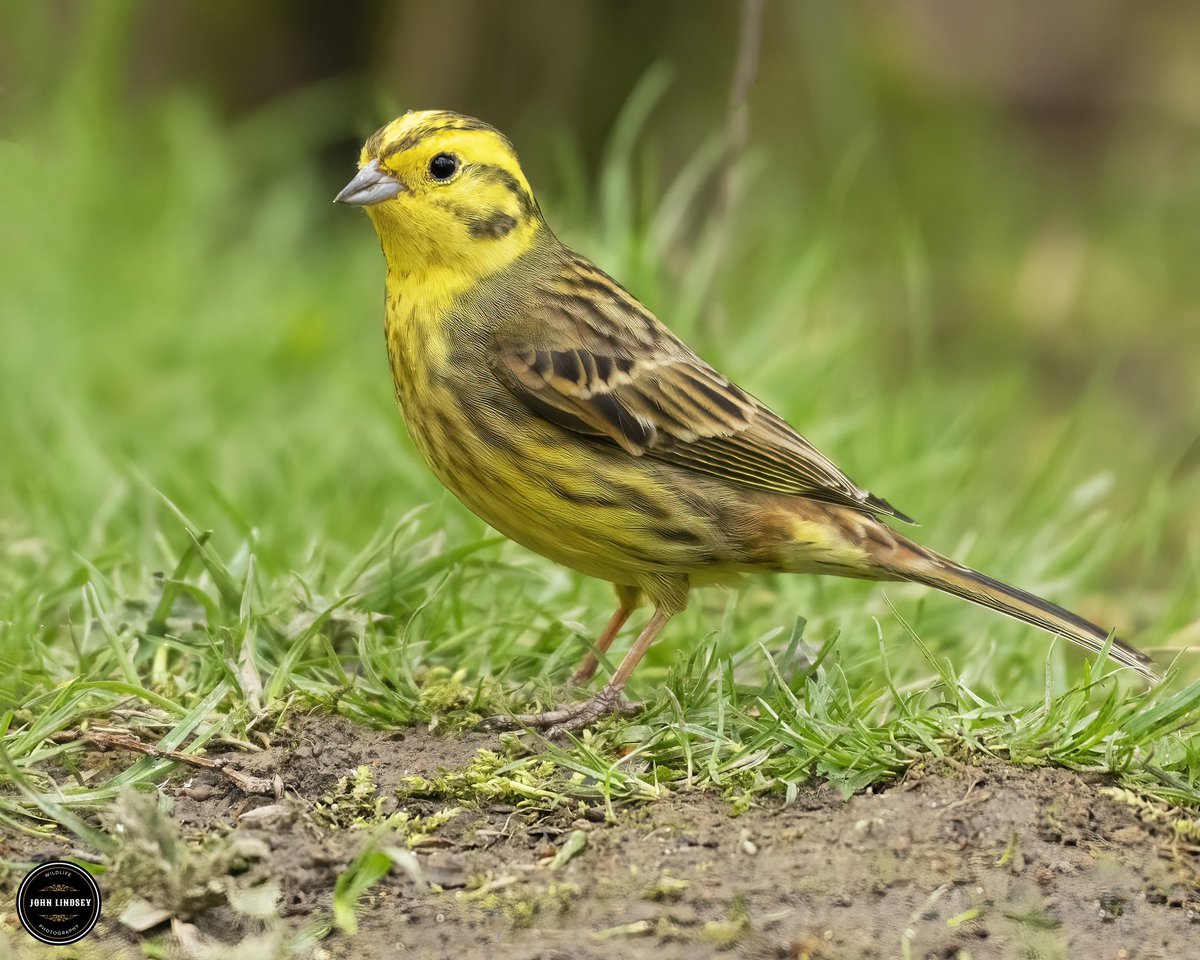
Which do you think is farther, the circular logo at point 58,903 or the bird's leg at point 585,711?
the bird's leg at point 585,711

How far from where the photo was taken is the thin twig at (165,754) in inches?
134

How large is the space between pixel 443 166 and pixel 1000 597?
1843 millimetres

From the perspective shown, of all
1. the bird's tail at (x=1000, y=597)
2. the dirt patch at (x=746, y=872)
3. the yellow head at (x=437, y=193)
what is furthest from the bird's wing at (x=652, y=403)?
the dirt patch at (x=746, y=872)

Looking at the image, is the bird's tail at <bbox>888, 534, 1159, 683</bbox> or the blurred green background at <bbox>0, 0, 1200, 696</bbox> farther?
the blurred green background at <bbox>0, 0, 1200, 696</bbox>

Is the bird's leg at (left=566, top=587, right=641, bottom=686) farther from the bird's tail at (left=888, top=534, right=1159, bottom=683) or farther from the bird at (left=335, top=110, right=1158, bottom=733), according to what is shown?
the bird's tail at (left=888, top=534, right=1159, bottom=683)

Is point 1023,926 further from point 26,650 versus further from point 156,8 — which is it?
point 156,8

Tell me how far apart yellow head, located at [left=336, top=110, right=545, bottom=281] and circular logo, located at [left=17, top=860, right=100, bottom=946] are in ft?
5.85

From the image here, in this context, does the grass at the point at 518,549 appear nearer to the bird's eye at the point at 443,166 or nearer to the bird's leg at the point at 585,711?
the bird's leg at the point at 585,711

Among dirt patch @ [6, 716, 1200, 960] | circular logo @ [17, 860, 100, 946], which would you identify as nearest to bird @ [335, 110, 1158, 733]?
dirt patch @ [6, 716, 1200, 960]

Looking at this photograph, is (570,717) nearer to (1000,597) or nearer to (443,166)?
(1000,597)

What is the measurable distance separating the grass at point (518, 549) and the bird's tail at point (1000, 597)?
0.15m

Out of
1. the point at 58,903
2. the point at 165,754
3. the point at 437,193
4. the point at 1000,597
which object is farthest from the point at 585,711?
the point at 437,193

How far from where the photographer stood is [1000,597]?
4.05 meters

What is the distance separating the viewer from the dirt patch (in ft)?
9.59
